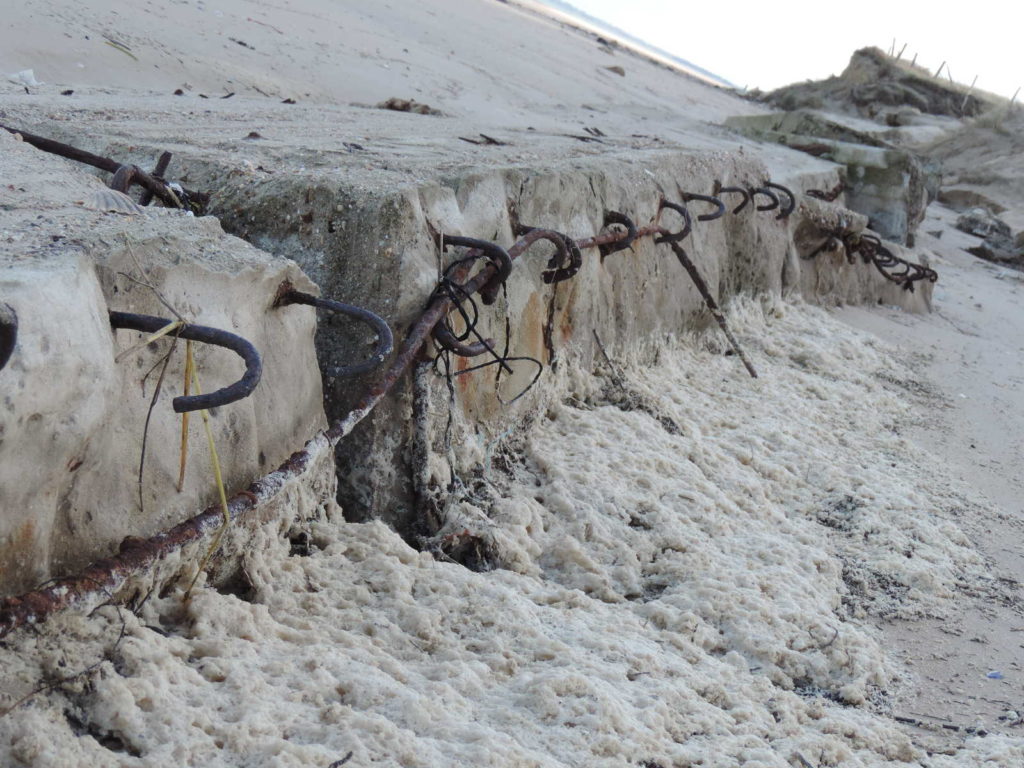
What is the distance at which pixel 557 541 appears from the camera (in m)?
2.02

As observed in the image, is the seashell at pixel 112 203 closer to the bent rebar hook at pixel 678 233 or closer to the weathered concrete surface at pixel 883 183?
the bent rebar hook at pixel 678 233

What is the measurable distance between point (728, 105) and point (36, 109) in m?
16.5

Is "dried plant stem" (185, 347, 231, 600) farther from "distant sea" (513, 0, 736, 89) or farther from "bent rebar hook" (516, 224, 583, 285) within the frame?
"distant sea" (513, 0, 736, 89)

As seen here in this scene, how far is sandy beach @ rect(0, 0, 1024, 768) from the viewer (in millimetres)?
1242

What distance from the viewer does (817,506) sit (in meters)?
2.58

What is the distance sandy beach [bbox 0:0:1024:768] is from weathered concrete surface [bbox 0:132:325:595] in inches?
0.5

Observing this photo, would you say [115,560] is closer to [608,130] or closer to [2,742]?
[2,742]

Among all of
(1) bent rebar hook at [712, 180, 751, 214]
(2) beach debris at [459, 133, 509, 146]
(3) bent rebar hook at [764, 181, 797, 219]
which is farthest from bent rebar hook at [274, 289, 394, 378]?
(3) bent rebar hook at [764, 181, 797, 219]

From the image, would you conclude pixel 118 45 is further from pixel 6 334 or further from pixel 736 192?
pixel 6 334

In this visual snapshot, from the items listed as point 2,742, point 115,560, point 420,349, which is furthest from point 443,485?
point 2,742

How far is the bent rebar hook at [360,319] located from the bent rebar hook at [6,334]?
603 millimetres

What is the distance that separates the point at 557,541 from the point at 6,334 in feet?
4.11

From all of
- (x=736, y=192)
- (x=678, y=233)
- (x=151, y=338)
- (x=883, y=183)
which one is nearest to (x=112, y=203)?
(x=151, y=338)

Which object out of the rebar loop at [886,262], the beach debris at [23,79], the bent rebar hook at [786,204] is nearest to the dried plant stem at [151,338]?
the beach debris at [23,79]
